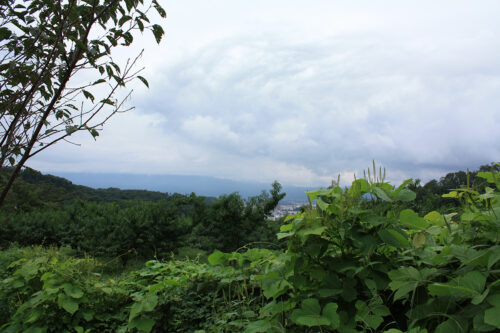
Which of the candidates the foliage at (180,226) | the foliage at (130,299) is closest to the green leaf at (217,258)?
the foliage at (130,299)

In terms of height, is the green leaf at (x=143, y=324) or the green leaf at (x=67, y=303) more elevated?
the green leaf at (x=67, y=303)

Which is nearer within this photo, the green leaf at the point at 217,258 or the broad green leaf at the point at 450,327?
the broad green leaf at the point at 450,327

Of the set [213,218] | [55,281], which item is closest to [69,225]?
[213,218]

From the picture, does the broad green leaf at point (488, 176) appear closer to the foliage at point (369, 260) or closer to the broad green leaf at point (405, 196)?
the foliage at point (369, 260)

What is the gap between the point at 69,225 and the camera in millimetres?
13633

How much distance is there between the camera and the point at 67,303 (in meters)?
2.22

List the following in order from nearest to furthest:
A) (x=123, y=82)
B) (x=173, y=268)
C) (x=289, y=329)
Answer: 1. (x=289, y=329)
2. (x=123, y=82)
3. (x=173, y=268)

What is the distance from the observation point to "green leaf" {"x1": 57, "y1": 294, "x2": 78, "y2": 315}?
2.18m

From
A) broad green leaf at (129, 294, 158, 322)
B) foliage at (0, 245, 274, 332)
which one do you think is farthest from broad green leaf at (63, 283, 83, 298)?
broad green leaf at (129, 294, 158, 322)

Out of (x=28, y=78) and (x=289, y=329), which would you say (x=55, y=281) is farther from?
(x=289, y=329)

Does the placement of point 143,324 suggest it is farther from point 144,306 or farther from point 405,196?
point 405,196

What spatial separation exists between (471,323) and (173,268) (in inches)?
90.5

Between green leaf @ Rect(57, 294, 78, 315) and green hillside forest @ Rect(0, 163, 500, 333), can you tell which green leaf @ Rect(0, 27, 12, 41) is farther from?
green leaf @ Rect(57, 294, 78, 315)

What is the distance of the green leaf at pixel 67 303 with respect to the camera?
2180 mm
